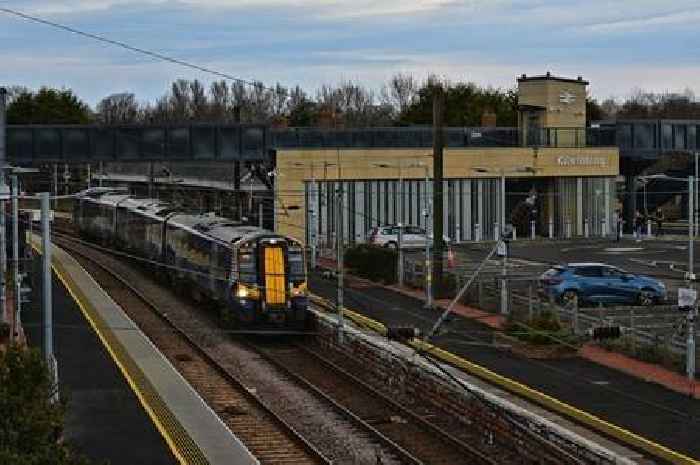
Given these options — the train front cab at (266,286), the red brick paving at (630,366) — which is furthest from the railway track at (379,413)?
the red brick paving at (630,366)

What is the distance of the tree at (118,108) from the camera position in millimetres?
161163

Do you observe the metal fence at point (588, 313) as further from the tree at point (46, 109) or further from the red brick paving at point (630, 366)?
the tree at point (46, 109)

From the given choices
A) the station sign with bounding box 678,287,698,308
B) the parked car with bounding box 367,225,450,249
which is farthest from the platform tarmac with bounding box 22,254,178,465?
the parked car with bounding box 367,225,450,249

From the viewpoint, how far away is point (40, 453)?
431 inches

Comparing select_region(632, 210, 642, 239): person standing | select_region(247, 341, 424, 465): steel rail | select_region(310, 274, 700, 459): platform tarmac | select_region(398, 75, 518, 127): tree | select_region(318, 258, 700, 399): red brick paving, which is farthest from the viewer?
select_region(398, 75, 518, 127): tree

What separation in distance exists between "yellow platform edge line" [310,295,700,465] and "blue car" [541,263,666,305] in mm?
8776

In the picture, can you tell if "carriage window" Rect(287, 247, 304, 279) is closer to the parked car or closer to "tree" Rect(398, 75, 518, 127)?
the parked car

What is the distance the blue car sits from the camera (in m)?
38.8

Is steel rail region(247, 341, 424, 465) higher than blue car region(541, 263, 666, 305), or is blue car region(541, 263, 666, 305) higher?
blue car region(541, 263, 666, 305)

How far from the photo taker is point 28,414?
11711mm

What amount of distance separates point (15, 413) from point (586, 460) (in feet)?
28.3

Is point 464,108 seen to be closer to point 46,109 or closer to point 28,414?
point 46,109

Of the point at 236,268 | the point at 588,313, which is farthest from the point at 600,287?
the point at 236,268

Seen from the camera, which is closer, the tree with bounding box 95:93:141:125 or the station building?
the station building
